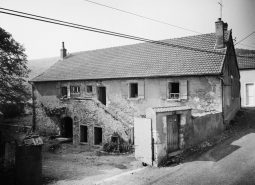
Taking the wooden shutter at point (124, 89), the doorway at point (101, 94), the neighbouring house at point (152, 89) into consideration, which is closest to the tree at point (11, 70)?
the neighbouring house at point (152, 89)

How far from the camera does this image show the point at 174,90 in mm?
15656

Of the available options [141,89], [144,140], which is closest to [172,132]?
[144,140]

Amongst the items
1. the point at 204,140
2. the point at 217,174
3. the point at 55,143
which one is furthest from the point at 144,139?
the point at 55,143

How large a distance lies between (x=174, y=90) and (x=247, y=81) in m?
11.9

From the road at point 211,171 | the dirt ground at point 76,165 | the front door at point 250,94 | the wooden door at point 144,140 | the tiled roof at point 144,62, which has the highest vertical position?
the tiled roof at point 144,62

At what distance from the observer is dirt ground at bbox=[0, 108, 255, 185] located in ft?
26.5

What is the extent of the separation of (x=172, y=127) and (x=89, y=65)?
13481mm

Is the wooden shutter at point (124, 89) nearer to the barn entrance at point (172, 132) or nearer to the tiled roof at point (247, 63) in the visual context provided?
the barn entrance at point (172, 132)

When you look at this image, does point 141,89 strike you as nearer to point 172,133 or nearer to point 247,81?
point 172,133

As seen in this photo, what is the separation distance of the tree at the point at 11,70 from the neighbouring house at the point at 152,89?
3.16 m

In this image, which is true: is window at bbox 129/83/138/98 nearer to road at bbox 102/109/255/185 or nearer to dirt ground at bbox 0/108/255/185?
dirt ground at bbox 0/108/255/185

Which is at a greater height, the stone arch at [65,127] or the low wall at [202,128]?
the low wall at [202,128]

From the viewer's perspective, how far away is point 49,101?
2095cm

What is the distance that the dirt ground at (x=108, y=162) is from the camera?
8078mm
